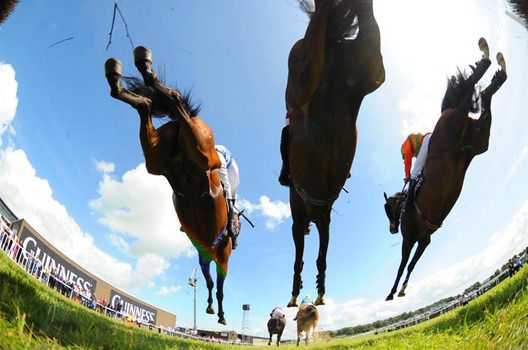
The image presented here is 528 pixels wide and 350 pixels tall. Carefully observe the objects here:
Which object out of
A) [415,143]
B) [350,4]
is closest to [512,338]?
[350,4]

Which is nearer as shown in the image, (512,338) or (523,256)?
(512,338)

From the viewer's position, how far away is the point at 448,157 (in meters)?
5.48

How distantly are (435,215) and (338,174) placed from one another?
2728mm

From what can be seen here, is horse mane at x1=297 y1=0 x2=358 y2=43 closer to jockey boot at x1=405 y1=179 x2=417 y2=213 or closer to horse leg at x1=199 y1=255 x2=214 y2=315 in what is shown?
jockey boot at x1=405 y1=179 x2=417 y2=213

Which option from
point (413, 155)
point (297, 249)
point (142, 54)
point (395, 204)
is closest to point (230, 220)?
point (297, 249)

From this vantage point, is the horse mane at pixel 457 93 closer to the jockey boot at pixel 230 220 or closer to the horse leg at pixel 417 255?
the horse leg at pixel 417 255

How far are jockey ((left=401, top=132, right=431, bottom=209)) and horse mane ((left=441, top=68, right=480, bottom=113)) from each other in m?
0.52

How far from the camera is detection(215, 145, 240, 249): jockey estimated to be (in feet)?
20.6

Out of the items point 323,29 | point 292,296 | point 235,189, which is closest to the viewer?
point 323,29

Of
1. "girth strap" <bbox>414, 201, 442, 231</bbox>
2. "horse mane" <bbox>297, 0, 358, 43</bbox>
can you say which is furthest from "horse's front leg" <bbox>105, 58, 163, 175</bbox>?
"girth strap" <bbox>414, 201, 442, 231</bbox>

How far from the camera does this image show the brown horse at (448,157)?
470 cm

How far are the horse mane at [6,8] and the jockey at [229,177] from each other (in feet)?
11.1

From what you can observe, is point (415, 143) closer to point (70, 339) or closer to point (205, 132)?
point (205, 132)

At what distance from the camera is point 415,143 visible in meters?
5.43
